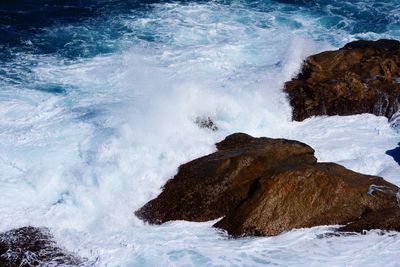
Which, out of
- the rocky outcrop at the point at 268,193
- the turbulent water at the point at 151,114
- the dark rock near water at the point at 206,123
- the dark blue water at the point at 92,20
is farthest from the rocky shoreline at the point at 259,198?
the dark blue water at the point at 92,20

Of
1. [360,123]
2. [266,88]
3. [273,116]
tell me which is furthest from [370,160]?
[266,88]

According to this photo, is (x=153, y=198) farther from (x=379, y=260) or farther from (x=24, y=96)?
(x=24, y=96)

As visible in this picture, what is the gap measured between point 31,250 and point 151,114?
15.9 feet

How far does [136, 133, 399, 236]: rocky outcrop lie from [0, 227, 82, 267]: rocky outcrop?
5.53 feet

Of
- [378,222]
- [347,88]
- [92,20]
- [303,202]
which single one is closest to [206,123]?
[347,88]

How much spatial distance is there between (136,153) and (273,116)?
365 cm

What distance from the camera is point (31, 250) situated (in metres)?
8.28

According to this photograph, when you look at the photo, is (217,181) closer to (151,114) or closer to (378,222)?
(378,222)

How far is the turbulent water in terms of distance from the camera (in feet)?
27.4

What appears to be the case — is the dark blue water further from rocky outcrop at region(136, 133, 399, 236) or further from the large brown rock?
rocky outcrop at region(136, 133, 399, 236)

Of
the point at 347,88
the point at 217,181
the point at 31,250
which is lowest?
the point at 31,250

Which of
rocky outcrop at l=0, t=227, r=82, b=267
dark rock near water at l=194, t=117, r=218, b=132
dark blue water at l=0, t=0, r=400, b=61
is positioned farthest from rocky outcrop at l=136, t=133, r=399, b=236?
dark blue water at l=0, t=0, r=400, b=61

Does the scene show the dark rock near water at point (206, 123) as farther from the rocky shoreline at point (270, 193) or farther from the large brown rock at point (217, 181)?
the large brown rock at point (217, 181)

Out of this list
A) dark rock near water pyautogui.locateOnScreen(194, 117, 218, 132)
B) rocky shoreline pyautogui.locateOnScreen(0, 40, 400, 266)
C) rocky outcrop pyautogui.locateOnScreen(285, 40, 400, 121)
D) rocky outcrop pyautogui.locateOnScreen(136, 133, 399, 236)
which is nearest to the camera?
rocky shoreline pyautogui.locateOnScreen(0, 40, 400, 266)
